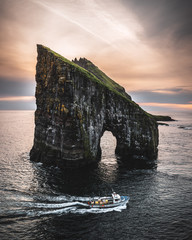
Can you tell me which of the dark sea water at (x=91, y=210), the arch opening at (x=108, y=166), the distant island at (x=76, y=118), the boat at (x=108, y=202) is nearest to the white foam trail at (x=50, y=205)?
the dark sea water at (x=91, y=210)

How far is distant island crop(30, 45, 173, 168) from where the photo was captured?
47.1 meters

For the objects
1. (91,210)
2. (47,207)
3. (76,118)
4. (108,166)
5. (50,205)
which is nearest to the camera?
(47,207)

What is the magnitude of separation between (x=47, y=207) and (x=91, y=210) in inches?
303

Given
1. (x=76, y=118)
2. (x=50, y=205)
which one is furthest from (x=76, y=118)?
(x=50, y=205)

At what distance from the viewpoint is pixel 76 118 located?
4703cm

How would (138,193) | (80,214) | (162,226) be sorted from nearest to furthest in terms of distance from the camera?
(162,226) < (80,214) < (138,193)

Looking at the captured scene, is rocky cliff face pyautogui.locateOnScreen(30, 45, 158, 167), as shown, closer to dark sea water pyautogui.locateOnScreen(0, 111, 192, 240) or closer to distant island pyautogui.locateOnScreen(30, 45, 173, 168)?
distant island pyautogui.locateOnScreen(30, 45, 173, 168)

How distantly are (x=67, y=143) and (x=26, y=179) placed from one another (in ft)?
43.1

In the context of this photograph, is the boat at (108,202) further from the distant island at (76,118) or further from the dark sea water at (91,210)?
the distant island at (76,118)

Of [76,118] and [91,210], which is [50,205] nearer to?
[91,210]

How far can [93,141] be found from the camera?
172ft

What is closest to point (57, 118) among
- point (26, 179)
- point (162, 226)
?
point (26, 179)

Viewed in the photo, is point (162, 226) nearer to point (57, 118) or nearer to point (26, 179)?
point (26, 179)

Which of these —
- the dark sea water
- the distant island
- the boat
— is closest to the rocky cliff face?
the distant island
